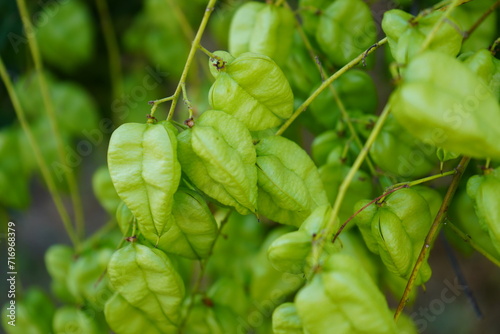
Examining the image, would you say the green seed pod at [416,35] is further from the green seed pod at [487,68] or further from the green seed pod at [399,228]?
the green seed pod at [399,228]

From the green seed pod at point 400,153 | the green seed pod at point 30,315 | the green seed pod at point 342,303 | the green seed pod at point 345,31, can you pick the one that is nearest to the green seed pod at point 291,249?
the green seed pod at point 342,303

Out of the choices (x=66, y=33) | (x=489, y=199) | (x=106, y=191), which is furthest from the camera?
(x=66, y=33)

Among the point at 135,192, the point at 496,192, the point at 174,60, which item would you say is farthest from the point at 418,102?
the point at 174,60

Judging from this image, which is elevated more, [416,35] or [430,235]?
[416,35]

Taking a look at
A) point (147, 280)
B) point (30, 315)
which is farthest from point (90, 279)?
point (147, 280)

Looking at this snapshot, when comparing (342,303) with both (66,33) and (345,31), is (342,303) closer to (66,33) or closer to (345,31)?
(345,31)

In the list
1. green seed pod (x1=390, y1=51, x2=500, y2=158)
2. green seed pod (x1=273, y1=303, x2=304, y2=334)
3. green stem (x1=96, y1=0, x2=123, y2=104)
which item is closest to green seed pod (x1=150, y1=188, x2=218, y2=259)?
green seed pod (x1=273, y1=303, x2=304, y2=334)

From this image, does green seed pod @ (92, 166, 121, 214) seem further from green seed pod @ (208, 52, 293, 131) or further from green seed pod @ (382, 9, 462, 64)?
green seed pod @ (382, 9, 462, 64)

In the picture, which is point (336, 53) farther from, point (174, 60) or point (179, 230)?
point (174, 60)
